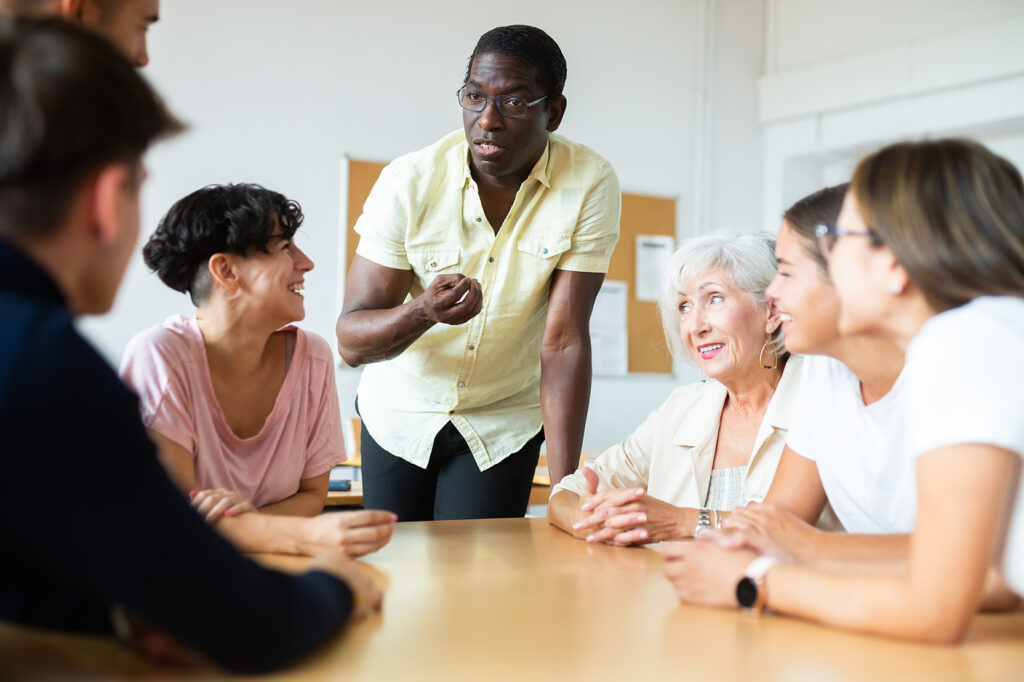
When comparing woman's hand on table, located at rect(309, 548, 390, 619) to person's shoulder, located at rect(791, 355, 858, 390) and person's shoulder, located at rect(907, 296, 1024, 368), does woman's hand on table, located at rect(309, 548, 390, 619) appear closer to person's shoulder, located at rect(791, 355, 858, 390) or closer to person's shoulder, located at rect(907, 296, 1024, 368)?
person's shoulder, located at rect(907, 296, 1024, 368)

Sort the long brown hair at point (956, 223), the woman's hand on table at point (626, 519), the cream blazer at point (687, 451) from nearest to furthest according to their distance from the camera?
the long brown hair at point (956, 223)
the woman's hand on table at point (626, 519)
the cream blazer at point (687, 451)

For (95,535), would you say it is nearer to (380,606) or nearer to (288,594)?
(288,594)

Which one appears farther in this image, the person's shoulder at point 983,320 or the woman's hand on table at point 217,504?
the woman's hand on table at point 217,504

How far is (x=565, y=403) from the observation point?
2.46 m

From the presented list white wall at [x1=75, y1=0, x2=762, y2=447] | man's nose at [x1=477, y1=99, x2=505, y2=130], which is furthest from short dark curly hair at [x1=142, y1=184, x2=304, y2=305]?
white wall at [x1=75, y1=0, x2=762, y2=447]

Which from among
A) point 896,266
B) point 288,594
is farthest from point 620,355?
point 288,594

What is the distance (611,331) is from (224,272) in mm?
3796

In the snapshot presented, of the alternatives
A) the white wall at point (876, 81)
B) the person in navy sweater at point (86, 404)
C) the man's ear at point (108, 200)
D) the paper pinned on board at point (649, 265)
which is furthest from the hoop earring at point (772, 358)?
the paper pinned on board at point (649, 265)

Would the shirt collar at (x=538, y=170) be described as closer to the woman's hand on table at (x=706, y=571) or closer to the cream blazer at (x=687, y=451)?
the cream blazer at (x=687, y=451)

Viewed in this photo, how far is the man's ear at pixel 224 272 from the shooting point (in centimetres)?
197

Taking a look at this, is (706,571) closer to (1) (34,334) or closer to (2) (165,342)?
(1) (34,334)

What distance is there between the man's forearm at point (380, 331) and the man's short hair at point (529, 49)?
61 centimetres

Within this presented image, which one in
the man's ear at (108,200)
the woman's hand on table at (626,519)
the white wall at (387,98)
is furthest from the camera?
the white wall at (387,98)

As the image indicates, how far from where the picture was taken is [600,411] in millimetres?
5582
